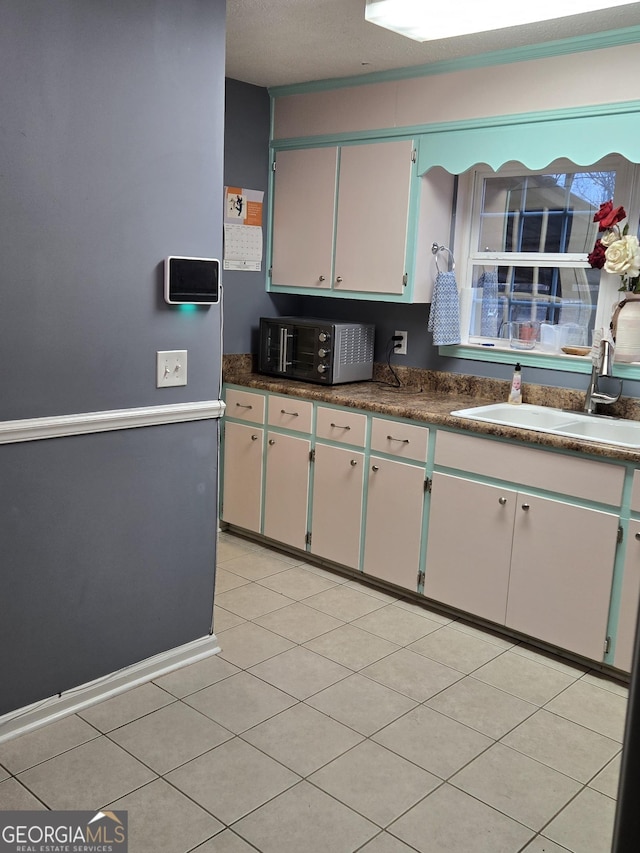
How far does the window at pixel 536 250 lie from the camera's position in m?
3.38

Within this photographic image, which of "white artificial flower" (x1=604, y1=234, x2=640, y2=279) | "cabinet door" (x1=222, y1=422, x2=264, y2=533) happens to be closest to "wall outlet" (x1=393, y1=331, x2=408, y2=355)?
"cabinet door" (x1=222, y1=422, x2=264, y2=533)

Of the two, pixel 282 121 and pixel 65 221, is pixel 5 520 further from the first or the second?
pixel 282 121

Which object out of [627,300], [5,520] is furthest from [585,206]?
[5,520]

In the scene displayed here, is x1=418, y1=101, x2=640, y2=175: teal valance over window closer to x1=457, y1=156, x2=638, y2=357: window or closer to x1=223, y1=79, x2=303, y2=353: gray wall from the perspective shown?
x1=457, y1=156, x2=638, y2=357: window

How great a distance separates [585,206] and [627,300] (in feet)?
1.80

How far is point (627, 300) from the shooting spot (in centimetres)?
311

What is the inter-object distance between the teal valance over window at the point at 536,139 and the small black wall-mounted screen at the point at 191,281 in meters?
1.38

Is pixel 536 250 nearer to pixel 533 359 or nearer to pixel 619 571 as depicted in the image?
pixel 533 359

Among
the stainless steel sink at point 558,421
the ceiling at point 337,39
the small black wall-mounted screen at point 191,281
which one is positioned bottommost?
the stainless steel sink at point 558,421

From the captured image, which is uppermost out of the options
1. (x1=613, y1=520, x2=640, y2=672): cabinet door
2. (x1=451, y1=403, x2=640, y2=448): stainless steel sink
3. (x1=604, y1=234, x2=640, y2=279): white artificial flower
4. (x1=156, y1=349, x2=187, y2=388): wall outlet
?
(x1=604, y1=234, x2=640, y2=279): white artificial flower

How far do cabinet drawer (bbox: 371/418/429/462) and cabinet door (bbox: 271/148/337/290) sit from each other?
0.96 m

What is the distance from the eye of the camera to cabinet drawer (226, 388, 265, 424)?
396 centimetres

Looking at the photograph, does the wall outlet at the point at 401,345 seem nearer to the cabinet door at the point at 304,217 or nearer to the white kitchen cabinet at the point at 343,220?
the white kitchen cabinet at the point at 343,220

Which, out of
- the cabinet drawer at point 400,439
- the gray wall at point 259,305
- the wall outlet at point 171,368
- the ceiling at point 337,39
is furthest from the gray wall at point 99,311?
the gray wall at point 259,305
